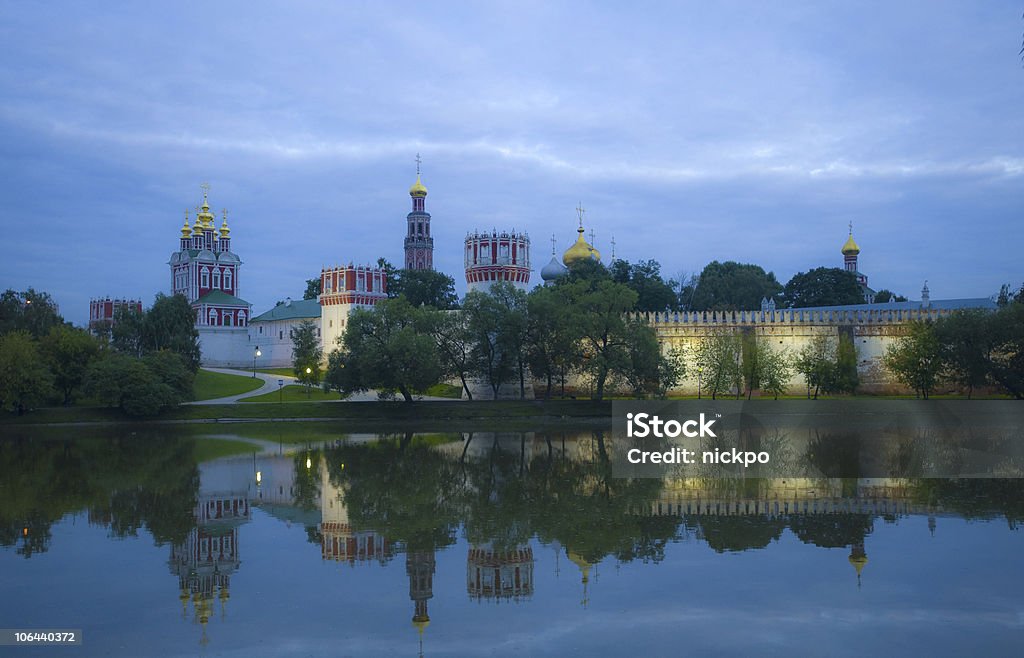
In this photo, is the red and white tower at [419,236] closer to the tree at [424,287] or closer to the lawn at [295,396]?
the tree at [424,287]

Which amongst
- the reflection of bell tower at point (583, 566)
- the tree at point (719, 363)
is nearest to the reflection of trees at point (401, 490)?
the reflection of bell tower at point (583, 566)

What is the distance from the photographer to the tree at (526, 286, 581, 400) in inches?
1735

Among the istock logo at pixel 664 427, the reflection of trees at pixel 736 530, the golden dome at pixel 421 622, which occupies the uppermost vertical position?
the istock logo at pixel 664 427

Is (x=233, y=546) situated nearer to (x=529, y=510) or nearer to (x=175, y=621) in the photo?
(x=175, y=621)

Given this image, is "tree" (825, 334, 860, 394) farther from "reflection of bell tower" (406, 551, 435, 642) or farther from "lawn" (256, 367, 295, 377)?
"reflection of bell tower" (406, 551, 435, 642)

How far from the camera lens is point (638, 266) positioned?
218ft

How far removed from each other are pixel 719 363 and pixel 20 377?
32.6m

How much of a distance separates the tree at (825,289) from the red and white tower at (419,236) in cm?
4001

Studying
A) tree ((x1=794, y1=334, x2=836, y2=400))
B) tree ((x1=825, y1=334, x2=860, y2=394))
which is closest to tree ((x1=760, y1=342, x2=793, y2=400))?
tree ((x1=794, y1=334, x2=836, y2=400))

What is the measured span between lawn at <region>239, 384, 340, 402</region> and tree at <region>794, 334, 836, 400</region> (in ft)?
80.6

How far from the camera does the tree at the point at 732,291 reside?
7538cm

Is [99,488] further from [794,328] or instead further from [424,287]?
[424,287]

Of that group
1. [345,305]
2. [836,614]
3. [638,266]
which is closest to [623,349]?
[638,266]

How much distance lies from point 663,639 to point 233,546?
738 centimetres
